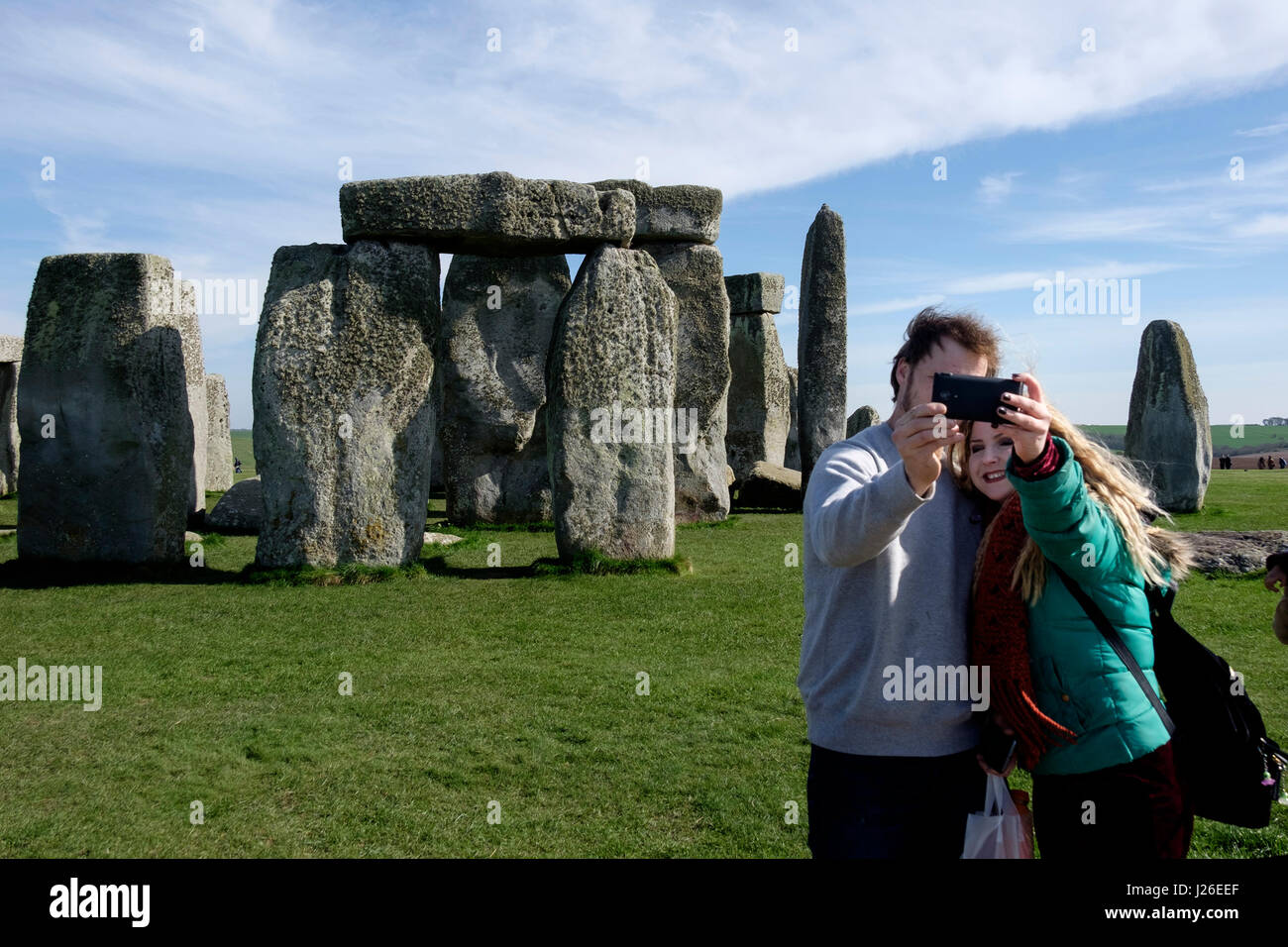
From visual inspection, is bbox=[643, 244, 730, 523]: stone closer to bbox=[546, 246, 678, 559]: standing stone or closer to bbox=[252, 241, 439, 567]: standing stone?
bbox=[546, 246, 678, 559]: standing stone

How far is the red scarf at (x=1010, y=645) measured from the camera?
2.06 metres

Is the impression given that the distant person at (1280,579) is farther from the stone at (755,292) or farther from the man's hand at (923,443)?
the stone at (755,292)

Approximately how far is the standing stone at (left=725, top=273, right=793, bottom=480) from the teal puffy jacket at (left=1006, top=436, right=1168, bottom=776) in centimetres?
1333

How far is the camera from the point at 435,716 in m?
4.71

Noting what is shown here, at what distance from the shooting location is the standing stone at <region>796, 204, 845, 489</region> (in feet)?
43.1

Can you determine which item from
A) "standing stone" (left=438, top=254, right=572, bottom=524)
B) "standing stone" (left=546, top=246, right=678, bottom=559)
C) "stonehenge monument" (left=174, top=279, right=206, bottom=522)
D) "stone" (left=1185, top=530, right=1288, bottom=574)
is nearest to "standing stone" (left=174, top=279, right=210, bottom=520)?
"stonehenge monument" (left=174, top=279, right=206, bottom=522)

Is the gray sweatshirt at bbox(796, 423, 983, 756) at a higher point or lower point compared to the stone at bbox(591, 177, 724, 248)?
lower

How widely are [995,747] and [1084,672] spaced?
0.76ft

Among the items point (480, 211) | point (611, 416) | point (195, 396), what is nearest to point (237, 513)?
point (195, 396)

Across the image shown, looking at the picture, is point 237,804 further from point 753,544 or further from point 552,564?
point 753,544

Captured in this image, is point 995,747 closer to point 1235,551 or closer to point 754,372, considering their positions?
point 1235,551
